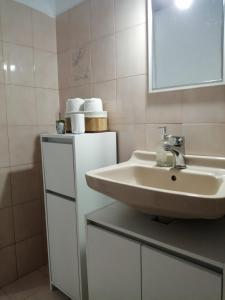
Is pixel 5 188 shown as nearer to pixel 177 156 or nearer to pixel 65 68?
pixel 65 68

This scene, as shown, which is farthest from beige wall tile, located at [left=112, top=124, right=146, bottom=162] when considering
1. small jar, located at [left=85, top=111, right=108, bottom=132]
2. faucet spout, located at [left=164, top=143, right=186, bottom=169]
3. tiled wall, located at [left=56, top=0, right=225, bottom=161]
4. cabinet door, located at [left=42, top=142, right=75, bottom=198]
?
cabinet door, located at [left=42, top=142, right=75, bottom=198]

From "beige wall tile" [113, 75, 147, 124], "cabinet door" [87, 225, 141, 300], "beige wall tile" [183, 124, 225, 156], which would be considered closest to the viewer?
"cabinet door" [87, 225, 141, 300]

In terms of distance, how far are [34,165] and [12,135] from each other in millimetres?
264

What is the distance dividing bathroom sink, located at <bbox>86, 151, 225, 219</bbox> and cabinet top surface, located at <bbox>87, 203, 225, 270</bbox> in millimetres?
93

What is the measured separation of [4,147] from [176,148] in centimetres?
107

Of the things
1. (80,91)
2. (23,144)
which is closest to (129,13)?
(80,91)

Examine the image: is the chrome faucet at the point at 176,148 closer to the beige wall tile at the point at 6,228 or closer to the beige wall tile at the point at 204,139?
the beige wall tile at the point at 204,139

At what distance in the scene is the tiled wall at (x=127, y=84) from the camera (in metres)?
1.14

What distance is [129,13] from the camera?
1330 mm

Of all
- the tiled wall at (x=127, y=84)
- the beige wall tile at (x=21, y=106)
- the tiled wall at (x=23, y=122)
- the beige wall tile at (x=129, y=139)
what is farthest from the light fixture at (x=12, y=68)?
the beige wall tile at (x=129, y=139)

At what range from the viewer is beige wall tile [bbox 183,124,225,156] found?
110cm

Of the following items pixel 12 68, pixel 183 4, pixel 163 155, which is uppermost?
pixel 183 4

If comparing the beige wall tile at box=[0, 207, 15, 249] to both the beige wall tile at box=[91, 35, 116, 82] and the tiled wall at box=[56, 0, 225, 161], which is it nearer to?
the tiled wall at box=[56, 0, 225, 161]

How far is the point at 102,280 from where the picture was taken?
3.67 ft
